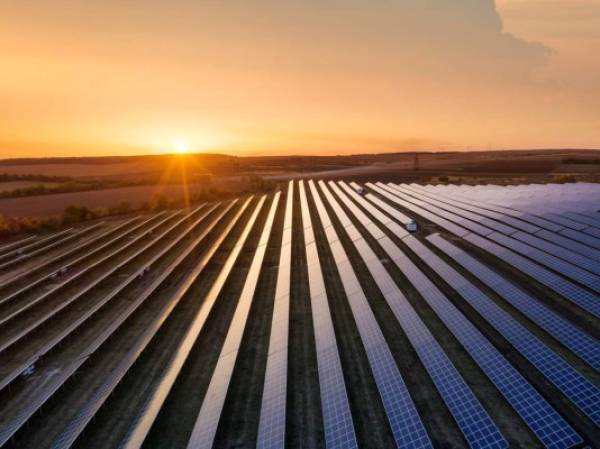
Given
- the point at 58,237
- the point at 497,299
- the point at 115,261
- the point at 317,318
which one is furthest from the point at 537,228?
the point at 58,237

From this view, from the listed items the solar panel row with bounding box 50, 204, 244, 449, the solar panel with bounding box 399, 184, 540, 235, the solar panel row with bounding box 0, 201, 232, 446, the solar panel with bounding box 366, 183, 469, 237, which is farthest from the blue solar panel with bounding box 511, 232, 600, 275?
the solar panel row with bounding box 0, 201, 232, 446

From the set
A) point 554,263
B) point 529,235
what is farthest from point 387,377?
point 529,235

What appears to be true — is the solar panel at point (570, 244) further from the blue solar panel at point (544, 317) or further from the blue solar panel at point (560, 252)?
the blue solar panel at point (544, 317)

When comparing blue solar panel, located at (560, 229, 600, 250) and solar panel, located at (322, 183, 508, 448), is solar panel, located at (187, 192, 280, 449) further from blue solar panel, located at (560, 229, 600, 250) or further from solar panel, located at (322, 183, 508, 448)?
blue solar panel, located at (560, 229, 600, 250)

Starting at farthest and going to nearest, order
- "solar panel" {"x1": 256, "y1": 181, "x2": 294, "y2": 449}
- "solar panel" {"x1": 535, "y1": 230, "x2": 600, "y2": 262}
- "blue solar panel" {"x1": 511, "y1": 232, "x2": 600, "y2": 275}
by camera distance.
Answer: "solar panel" {"x1": 535, "y1": 230, "x2": 600, "y2": 262}, "blue solar panel" {"x1": 511, "y1": 232, "x2": 600, "y2": 275}, "solar panel" {"x1": 256, "y1": 181, "x2": 294, "y2": 449}

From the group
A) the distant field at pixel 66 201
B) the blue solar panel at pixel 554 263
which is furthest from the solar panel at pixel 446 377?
the distant field at pixel 66 201

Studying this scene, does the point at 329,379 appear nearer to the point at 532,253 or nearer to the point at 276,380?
the point at 276,380
